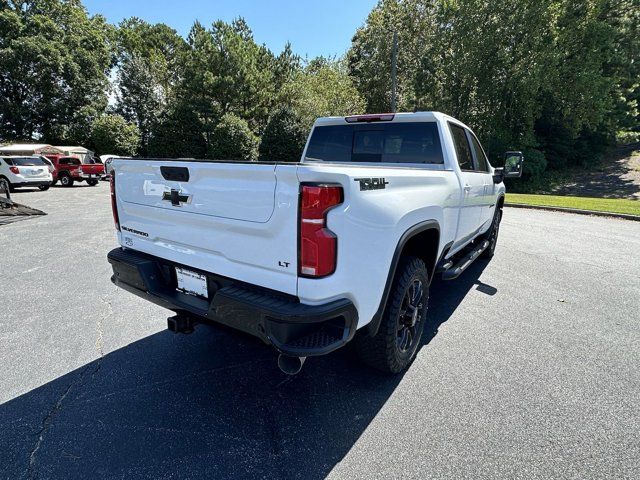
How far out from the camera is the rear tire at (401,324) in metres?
2.52

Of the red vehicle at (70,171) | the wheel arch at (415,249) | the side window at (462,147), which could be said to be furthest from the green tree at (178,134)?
the wheel arch at (415,249)

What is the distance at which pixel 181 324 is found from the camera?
8.45ft

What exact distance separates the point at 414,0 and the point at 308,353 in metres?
33.7

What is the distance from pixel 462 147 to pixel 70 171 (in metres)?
21.9

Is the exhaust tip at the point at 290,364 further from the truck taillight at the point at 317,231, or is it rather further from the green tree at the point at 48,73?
the green tree at the point at 48,73

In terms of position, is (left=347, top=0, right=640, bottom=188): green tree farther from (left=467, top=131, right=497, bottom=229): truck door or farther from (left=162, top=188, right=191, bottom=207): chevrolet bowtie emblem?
(left=162, top=188, right=191, bottom=207): chevrolet bowtie emblem

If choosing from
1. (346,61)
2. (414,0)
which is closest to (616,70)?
(414,0)

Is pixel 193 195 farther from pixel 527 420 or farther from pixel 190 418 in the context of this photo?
pixel 527 420

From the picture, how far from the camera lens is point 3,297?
A: 168 inches

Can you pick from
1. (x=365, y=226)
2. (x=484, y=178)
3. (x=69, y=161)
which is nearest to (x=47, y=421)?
(x=365, y=226)

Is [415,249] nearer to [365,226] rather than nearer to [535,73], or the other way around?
[365,226]

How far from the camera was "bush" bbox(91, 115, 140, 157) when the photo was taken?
103ft

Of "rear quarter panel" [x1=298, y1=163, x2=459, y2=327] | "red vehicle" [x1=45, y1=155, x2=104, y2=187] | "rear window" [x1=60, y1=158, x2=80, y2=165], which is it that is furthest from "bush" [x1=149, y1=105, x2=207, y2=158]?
"rear quarter panel" [x1=298, y1=163, x2=459, y2=327]

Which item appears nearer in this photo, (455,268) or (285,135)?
(455,268)
